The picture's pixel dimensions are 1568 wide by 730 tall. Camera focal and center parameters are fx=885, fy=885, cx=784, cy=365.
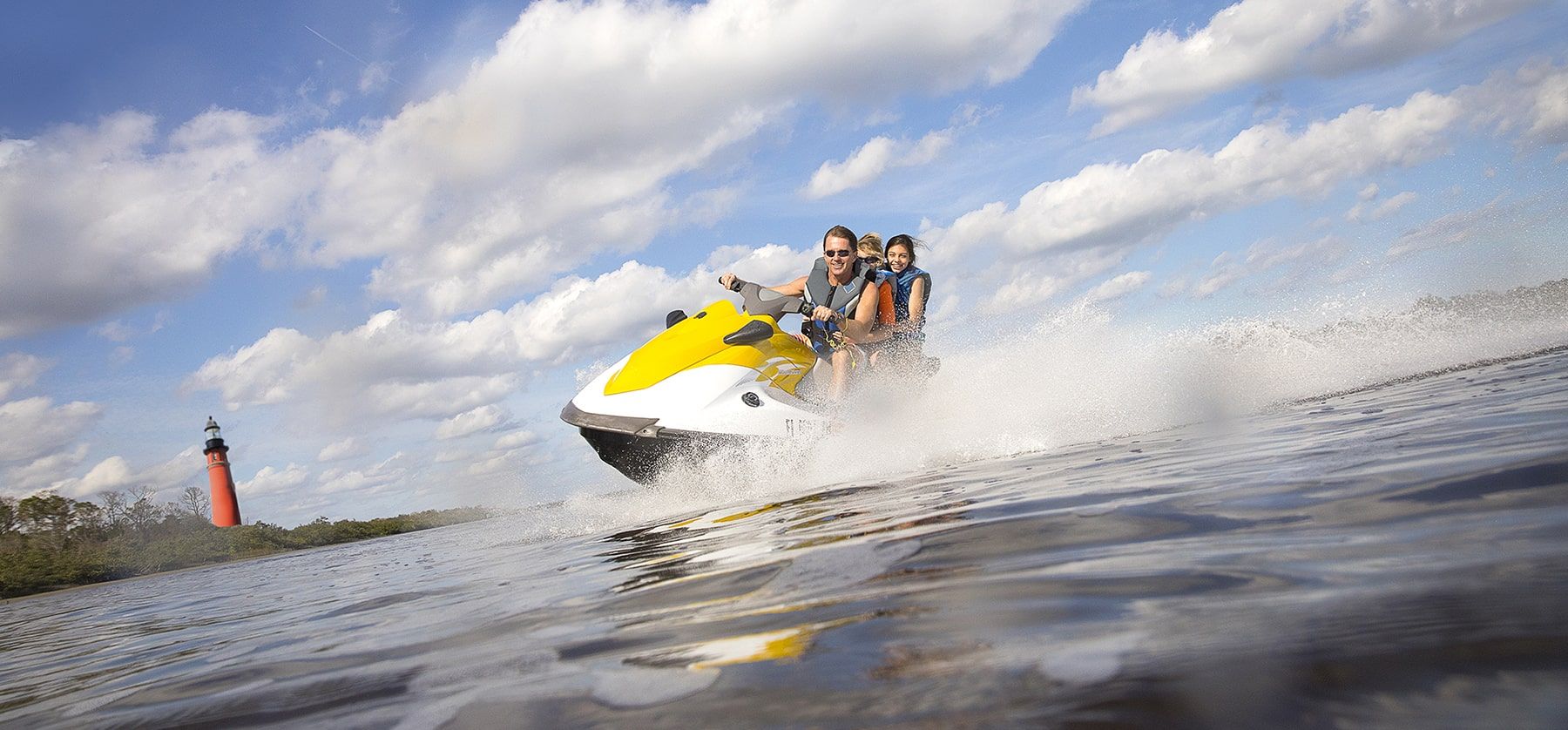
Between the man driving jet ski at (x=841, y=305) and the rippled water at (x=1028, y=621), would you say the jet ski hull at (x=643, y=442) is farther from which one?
the rippled water at (x=1028, y=621)

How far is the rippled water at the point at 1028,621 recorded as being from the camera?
0.82 m

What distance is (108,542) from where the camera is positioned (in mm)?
22766

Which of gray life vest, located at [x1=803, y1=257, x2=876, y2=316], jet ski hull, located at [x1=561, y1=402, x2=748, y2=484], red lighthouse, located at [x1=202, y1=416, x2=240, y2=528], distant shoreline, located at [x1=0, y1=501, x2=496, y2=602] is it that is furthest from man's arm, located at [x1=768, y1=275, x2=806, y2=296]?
red lighthouse, located at [x1=202, y1=416, x2=240, y2=528]

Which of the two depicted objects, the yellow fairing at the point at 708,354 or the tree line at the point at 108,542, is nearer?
the yellow fairing at the point at 708,354

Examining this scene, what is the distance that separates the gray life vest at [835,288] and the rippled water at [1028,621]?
354cm

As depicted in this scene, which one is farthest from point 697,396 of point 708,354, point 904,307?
point 904,307

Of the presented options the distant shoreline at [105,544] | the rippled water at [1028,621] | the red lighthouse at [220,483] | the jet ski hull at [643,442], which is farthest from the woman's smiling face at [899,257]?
the red lighthouse at [220,483]

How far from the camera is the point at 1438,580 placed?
104 cm

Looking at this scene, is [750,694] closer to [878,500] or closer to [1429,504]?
[1429,504]

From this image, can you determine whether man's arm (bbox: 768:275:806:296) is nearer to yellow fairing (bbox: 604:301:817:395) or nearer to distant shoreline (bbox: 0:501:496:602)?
yellow fairing (bbox: 604:301:817:395)

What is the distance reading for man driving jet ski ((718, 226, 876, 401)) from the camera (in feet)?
22.8

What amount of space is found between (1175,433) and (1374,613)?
488 cm

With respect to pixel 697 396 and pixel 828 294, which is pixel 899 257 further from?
pixel 697 396

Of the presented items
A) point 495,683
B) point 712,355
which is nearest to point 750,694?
point 495,683
